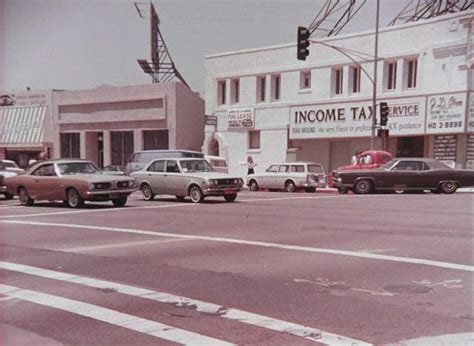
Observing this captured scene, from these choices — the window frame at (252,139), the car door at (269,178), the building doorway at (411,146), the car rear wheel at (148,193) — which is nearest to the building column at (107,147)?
the window frame at (252,139)

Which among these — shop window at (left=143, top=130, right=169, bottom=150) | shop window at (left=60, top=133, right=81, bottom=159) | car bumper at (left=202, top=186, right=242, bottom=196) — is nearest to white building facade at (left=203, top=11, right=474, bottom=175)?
shop window at (left=143, top=130, right=169, bottom=150)

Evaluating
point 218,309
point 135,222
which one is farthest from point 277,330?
point 135,222

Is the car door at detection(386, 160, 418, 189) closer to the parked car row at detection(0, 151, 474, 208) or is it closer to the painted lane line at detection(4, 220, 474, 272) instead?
the parked car row at detection(0, 151, 474, 208)

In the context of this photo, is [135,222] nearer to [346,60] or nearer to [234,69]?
[346,60]

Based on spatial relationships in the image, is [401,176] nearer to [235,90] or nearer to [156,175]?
[156,175]

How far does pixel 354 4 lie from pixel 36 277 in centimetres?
2952

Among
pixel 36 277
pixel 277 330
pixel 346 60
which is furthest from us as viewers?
pixel 346 60

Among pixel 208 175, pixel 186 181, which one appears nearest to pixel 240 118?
pixel 186 181

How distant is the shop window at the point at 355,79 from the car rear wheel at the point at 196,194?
1705cm

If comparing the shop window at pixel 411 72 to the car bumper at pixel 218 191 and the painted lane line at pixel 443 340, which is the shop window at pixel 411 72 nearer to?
the car bumper at pixel 218 191

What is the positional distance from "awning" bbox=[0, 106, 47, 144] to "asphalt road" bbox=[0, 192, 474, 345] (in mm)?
34701

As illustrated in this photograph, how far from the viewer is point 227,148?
36688 mm

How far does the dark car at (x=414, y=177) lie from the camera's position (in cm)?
2133

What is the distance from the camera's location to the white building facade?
27.2m
